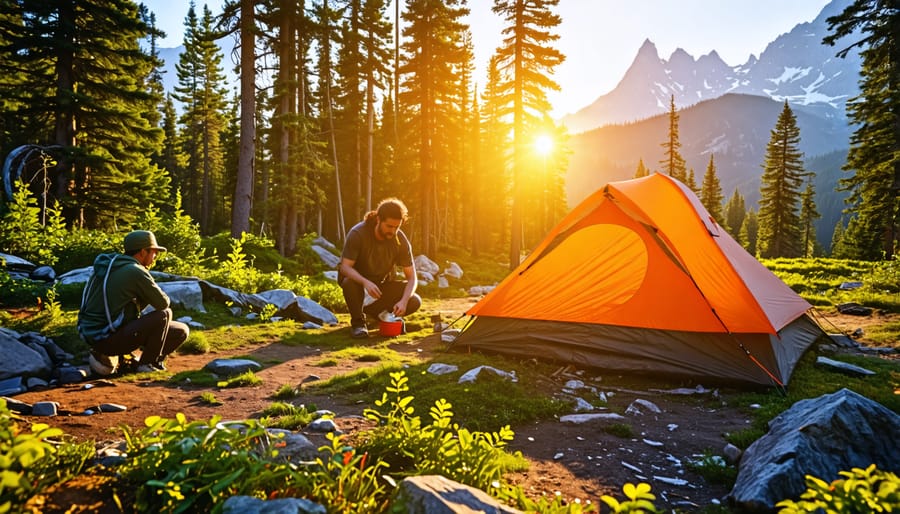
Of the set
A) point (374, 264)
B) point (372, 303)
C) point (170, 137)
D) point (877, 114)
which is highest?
point (170, 137)

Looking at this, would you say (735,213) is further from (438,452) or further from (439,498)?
(439,498)

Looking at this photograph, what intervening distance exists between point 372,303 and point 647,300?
537 centimetres

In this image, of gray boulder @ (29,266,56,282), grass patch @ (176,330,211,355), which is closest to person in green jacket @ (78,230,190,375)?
grass patch @ (176,330,211,355)

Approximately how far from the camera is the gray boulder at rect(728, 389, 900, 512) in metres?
2.66

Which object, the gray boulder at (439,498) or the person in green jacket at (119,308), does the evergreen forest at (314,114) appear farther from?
the gray boulder at (439,498)

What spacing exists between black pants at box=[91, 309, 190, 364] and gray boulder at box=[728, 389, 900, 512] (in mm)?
6185

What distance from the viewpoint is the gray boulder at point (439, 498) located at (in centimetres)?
199

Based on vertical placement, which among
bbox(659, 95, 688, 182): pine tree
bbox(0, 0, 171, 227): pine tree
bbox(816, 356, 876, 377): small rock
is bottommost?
bbox(816, 356, 876, 377): small rock

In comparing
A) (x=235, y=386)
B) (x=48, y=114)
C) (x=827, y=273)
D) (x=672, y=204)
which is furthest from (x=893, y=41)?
(x=48, y=114)

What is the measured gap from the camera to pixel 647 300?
6.06m

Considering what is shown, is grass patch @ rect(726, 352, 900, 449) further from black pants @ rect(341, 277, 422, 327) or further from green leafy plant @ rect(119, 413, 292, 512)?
black pants @ rect(341, 277, 422, 327)

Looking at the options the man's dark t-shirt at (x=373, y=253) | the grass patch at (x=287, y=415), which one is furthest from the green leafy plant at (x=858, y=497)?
the man's dark t-shirt at (x=373, y=253)

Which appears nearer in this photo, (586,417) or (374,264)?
(586,417)

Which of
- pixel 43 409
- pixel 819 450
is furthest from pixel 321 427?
pixel 819 450
